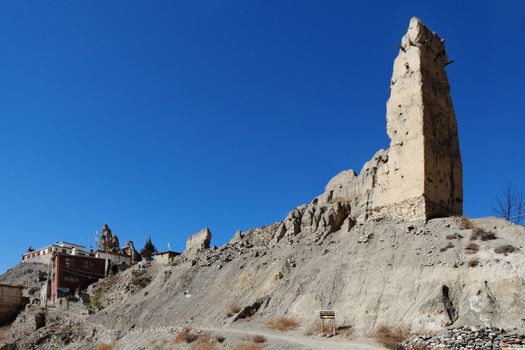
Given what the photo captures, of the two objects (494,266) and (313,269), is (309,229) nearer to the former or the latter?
(313,269)

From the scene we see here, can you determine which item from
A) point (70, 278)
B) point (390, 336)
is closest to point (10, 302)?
point (70, 278)

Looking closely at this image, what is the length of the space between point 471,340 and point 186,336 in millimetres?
16789

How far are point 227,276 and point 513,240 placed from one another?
2040 centimetres

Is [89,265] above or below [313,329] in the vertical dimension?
above

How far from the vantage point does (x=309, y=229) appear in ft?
135

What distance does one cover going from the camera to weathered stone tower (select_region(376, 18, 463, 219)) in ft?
112

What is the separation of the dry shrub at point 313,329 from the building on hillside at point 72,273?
3628 centimetres

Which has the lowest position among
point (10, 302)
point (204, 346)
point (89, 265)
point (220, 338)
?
point (204, 346)

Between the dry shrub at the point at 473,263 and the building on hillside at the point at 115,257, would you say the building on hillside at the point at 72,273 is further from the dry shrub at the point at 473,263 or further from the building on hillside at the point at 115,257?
the dry shrub at the point at 473,263

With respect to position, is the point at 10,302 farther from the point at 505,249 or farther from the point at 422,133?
the point at 505,249

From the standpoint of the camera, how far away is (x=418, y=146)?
1359 inches

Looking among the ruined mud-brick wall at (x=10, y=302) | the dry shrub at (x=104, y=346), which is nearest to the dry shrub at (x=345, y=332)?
the dry shrub at (x=104, y=346)

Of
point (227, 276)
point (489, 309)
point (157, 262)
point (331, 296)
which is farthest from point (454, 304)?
point (157, 262)

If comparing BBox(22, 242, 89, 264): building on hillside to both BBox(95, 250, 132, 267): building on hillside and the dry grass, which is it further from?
the dry grass
